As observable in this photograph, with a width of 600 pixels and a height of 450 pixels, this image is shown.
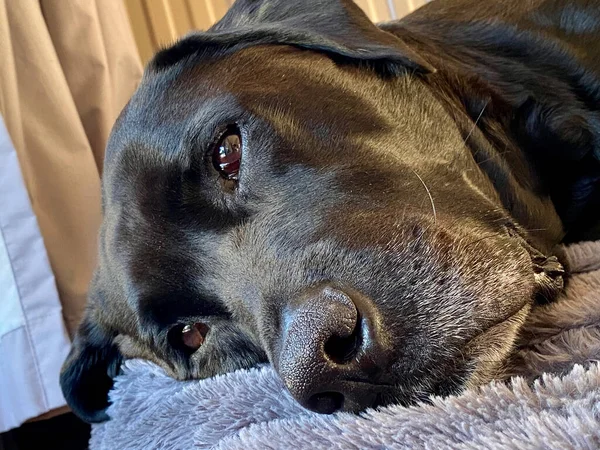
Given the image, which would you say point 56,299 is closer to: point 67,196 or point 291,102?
point 67,196

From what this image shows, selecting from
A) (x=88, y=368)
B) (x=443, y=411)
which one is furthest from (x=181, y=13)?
(x=443, y=411)

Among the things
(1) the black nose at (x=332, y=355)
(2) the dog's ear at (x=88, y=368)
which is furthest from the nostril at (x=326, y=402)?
(2) the dog's ear at (x=88, y=368)

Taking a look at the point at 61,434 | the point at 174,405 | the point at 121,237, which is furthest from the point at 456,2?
the point at 61,434

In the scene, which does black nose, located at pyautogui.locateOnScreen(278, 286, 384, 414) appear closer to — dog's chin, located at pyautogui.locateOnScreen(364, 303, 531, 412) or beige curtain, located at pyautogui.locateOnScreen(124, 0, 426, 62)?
dog's chin, located at pyautogui.locateOnScreen(364, 303, 531, 412)

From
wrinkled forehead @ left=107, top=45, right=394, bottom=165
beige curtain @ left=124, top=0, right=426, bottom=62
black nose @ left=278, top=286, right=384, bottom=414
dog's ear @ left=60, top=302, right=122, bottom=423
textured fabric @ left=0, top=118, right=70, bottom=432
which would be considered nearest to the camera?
black nose @ left=278, top=286, right=384, bottom=414

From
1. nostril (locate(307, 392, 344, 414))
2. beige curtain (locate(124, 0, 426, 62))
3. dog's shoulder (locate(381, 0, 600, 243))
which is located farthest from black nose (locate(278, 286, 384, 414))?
beige curtain (locate(124, 0, 426, 62))

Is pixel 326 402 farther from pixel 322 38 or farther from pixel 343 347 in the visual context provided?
pixel 322 38

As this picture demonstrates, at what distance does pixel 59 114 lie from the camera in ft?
7.62

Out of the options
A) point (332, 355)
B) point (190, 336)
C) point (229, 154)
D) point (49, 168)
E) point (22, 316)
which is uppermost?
point (229, 154)

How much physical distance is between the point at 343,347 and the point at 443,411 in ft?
0.46

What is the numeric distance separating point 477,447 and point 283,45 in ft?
2.96

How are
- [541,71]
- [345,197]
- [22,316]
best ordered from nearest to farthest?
[345,197] → [541,71] → [22,316]

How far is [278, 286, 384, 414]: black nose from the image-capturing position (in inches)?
32.6

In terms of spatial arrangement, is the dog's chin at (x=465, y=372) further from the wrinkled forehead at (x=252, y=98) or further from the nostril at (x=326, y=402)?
the wrinkled forehead at (x=252, y=98)
